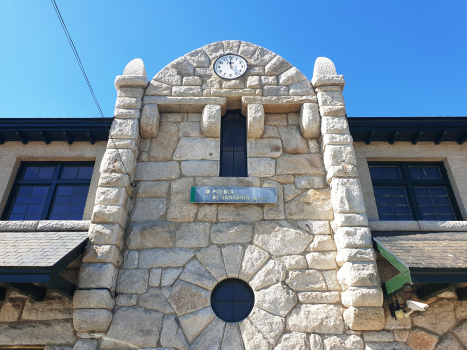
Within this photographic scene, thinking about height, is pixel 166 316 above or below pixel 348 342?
above

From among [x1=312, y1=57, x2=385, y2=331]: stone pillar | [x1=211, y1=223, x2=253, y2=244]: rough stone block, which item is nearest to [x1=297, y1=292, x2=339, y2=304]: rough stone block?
[x1=312, y1=57, x2=385, y2=331]: stone pillar

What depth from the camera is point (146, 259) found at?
446 centimetres

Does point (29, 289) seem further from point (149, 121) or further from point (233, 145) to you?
point (233, 145)

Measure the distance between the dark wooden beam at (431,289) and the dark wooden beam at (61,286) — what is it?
4.33 meters

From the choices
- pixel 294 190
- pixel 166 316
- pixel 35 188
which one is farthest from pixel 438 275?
pixel 35 188

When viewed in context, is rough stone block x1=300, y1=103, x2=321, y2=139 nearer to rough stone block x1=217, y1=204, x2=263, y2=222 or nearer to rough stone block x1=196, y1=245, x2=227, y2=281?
rough stone block x1=217, y1=204, x2=263, y2=222

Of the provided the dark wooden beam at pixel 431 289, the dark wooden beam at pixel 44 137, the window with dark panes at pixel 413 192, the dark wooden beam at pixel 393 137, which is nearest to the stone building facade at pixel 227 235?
the dark wooden beam at pixel 431 289

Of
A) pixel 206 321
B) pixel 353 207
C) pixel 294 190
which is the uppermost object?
pixel 294 190

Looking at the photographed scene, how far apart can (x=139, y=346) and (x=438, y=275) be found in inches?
137

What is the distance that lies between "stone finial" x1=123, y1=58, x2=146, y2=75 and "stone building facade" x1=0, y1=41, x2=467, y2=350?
0.03 m

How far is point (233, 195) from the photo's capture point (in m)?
4.80

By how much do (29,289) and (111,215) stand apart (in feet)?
4.07


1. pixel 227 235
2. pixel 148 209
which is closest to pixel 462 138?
pixel 227 235

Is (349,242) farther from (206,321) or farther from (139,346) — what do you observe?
(139,346)
